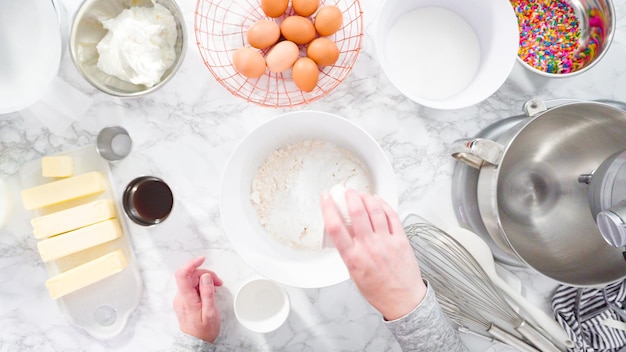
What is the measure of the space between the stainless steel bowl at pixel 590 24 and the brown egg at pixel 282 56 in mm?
465

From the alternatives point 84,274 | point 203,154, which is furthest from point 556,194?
point 84,274

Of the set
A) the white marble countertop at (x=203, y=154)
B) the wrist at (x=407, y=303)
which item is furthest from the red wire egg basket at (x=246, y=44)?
the wrist at (x=407, y=303)

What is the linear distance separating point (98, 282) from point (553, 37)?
114 centimetres

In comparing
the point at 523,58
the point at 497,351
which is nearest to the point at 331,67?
the point at 523,58

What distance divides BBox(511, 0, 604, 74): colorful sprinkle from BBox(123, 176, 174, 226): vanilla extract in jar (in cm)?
83

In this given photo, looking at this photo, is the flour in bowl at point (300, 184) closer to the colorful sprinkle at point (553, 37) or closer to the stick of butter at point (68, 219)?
the stick of butter at point (68, 219)

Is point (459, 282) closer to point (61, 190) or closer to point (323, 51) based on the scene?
point (323, 51)

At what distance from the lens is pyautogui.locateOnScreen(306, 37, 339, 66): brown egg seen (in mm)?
965

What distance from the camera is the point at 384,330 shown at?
1081mm

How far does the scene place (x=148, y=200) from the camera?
104 centimetres

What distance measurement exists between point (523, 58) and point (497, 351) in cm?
65

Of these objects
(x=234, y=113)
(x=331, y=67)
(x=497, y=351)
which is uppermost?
(x=331, y=67)

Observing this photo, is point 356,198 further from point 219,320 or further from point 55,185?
point 55,185

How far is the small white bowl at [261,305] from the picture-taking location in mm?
1011
